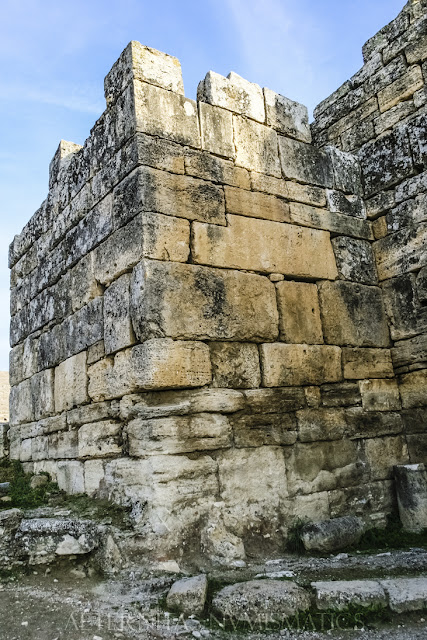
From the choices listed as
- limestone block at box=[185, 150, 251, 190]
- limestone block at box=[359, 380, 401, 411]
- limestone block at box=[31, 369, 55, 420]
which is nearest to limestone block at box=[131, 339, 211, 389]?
limestone block at box=[185, 150, 251, 190]

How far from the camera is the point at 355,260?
5.39 m

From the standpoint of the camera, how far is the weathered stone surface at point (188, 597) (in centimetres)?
294

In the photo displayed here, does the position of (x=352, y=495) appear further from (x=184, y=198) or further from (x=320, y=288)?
(x=184, y=198)

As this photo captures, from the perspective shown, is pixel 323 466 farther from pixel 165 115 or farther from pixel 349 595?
pixel 165 115

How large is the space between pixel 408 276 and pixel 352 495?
2216mm

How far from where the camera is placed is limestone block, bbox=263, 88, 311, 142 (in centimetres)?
530

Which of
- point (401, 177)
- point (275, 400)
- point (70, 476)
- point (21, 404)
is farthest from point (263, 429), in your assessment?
point (21, 404)

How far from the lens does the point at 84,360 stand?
16.4 ft

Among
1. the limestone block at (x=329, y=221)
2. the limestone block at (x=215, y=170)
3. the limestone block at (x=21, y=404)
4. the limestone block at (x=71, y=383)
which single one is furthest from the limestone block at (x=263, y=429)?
the limestone block at (x=21, y=404)

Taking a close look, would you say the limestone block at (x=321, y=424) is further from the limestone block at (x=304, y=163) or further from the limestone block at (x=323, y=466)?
the limestone block at (x=304, y=163)

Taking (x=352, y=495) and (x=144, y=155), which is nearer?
(x=144, y=155)

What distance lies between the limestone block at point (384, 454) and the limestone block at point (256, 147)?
2.78 meters

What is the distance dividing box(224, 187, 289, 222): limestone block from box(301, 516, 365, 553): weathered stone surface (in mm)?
2721

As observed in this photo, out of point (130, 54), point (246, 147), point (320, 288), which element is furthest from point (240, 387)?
point (130, 54)
